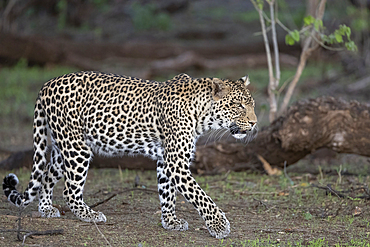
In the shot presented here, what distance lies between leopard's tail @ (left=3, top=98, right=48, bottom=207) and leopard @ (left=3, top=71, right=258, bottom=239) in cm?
1

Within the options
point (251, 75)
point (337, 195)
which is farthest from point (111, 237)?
point (251, 75)

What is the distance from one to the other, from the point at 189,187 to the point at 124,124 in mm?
1251

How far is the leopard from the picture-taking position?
590 centimetres

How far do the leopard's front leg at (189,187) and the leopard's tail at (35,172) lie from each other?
1.70 m

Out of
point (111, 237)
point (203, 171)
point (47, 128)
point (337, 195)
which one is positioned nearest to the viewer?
point (111, 237)

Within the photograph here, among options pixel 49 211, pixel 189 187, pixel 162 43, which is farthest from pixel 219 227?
pixel 162 43

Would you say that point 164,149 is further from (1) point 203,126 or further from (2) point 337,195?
(2) point 337,195

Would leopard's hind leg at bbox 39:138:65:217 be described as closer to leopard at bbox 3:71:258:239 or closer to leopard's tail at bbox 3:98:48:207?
leopard at bbox 3:71:258:239

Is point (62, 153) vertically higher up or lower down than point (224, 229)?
higher up

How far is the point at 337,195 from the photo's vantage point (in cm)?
727

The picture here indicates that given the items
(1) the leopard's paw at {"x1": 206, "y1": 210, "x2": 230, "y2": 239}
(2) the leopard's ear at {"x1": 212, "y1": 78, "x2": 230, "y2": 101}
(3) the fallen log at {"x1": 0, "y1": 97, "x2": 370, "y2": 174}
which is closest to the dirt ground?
(1) the leopard's paw at {"x1": 206, "y1": 210, "x2": 230, "y2": 239}

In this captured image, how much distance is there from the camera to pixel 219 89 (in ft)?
19.4

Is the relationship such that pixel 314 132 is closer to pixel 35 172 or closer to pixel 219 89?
pixel 219 89

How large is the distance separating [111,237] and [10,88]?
11.6 m
